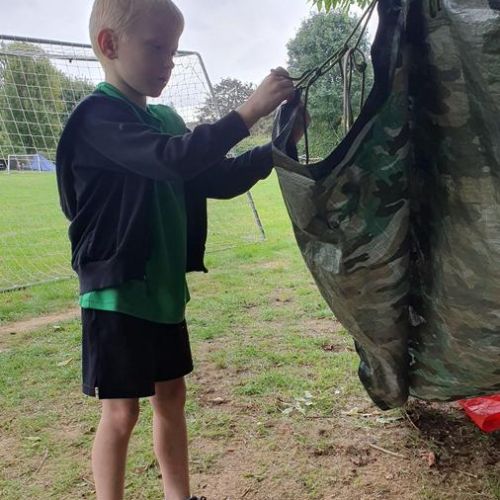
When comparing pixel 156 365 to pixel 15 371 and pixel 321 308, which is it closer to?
pixel 15 371

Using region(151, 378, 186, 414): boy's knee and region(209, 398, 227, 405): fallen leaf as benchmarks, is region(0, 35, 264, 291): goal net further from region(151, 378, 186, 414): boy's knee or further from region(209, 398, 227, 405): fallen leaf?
region(151, 378, 186, 414): boy's knee

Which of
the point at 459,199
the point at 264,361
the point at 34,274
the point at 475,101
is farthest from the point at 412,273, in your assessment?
the point at 34,274

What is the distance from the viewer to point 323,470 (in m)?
1.58

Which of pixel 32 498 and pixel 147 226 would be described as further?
pixel 32 498

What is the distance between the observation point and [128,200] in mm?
1152

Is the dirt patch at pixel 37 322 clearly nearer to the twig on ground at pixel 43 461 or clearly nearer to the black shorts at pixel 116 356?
the twig on ground at pixel 43 461

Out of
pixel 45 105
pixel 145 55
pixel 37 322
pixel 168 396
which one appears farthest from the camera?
pixel 45 105

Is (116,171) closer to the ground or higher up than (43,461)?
higher up

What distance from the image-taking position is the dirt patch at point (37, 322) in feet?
10.3

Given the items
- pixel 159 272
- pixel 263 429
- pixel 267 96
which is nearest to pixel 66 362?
pixel 263 429

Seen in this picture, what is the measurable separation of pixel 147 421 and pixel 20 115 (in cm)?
344

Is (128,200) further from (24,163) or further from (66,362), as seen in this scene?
(24,163)

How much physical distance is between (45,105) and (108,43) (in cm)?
375

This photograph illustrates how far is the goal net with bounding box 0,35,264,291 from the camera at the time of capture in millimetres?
4258
